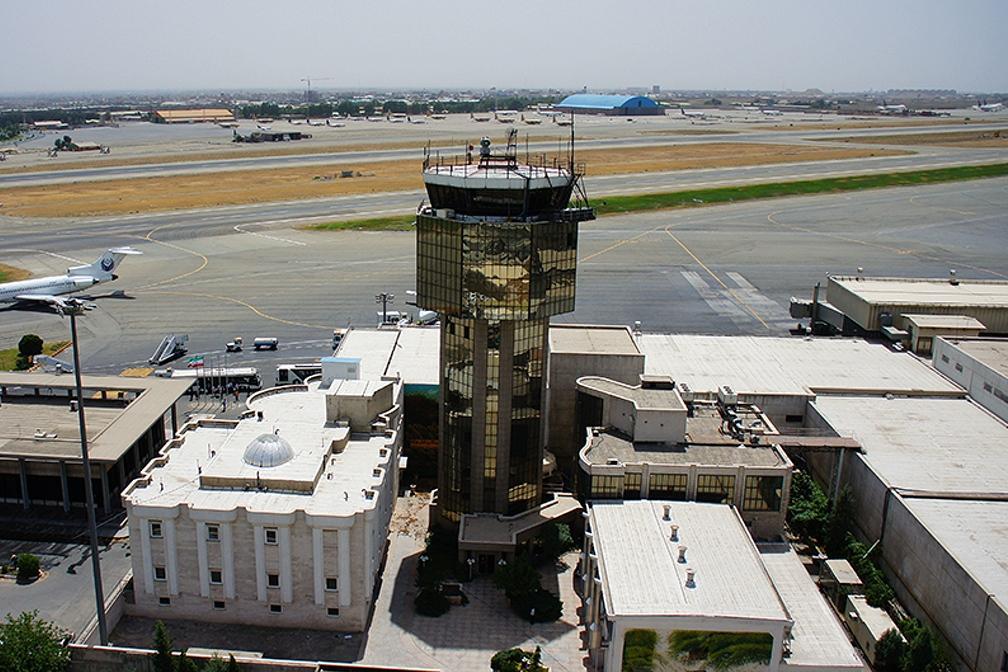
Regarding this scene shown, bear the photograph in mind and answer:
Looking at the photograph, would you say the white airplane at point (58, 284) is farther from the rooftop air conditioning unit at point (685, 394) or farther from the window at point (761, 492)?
the window at point (761, 492)

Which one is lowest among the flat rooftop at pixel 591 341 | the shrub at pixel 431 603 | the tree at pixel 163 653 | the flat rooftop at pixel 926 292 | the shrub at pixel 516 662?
the shrub at pixel 431 603

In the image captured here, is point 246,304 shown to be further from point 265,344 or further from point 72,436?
point 72,436

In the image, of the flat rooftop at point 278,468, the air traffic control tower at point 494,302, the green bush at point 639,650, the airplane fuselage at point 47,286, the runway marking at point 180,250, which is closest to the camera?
the green bush at point 639,650

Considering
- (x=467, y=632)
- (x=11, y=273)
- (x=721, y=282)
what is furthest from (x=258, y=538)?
(x=11, y=273)

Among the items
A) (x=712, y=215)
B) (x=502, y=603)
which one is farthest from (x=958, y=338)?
(x=712, y=215)

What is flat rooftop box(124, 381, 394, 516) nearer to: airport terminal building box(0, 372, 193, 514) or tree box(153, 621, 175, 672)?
tree box(153, 621, 175, 672)

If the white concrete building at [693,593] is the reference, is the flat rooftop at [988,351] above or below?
above

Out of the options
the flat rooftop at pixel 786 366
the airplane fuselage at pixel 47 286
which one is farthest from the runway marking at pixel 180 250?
the flat rooftop at pixel 786 366
